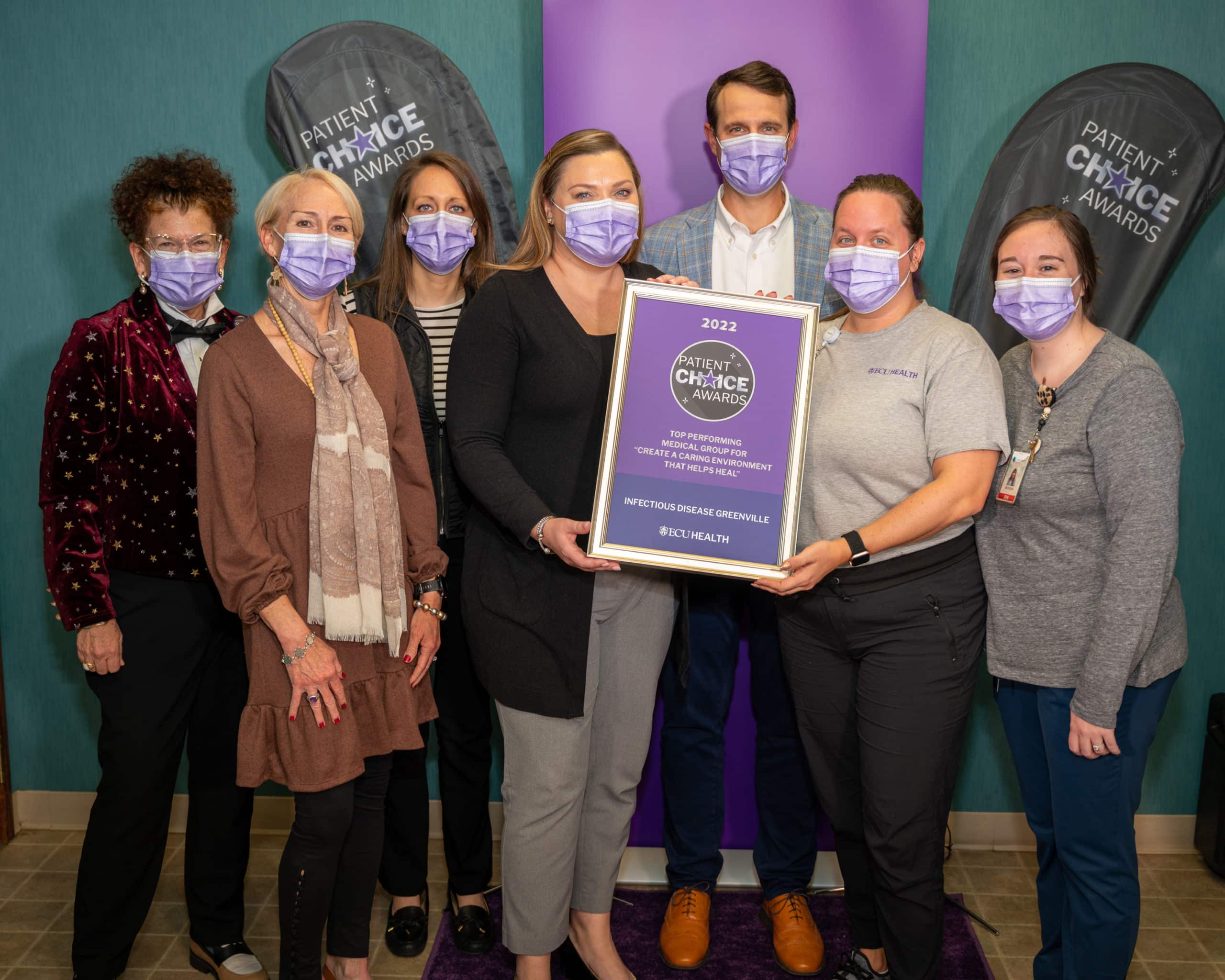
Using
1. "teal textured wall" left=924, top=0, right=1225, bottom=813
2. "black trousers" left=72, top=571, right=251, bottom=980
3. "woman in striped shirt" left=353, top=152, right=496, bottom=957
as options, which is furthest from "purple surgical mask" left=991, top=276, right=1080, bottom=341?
"black trousers" left=72, top=571, right=251, bottom=980

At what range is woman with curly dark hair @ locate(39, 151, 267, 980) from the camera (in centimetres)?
213

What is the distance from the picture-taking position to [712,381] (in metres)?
1.91

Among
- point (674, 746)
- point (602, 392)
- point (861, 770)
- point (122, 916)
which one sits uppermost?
point (602, 392)

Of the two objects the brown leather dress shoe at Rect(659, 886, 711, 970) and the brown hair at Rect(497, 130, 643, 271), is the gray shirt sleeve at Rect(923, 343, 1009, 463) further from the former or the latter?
the brown leather dress shoe at Rect(659, 886, 711, 970)

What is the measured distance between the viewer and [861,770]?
2.10 m

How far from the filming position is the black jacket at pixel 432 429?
237 cm

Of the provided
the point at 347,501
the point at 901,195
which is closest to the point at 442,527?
the point at 347,501

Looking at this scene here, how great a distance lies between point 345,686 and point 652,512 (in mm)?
722

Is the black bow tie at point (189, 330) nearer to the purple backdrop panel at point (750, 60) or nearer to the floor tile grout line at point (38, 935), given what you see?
the purple backdrop panel at point (750, 60)

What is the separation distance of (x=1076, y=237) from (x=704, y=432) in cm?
86

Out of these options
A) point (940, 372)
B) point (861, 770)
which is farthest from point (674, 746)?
point (940, 372)

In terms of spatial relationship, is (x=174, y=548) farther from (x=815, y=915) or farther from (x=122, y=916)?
(x=815, y=915)

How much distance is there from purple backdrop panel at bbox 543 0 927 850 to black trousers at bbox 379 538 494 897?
47.3 inches

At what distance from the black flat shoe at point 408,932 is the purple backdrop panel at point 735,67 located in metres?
1.97
